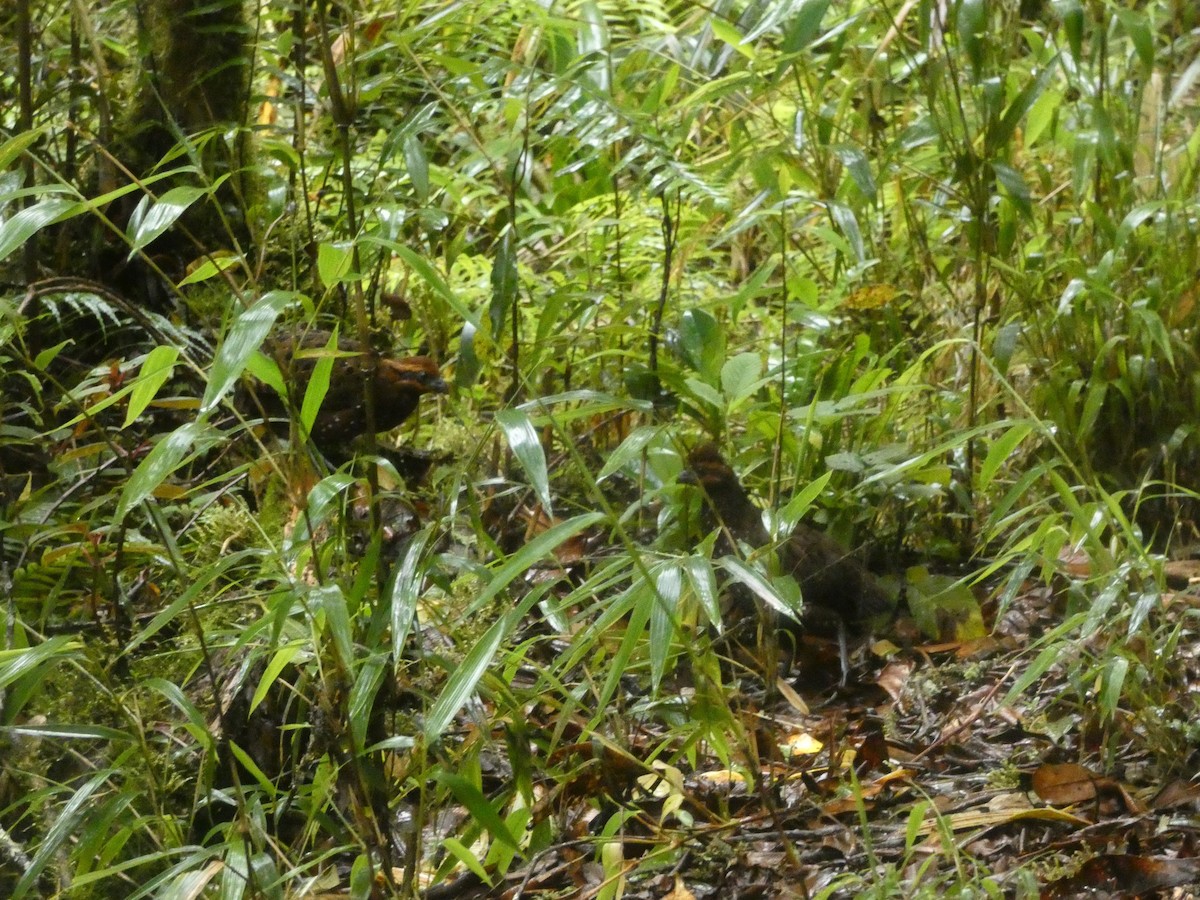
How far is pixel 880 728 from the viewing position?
2.07m

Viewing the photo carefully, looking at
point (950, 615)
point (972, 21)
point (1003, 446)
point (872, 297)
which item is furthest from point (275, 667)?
point (872, 297)

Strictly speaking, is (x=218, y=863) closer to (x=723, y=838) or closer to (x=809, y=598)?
(x=723, y=838)

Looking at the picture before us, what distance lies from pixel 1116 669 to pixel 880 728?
0.52 meters

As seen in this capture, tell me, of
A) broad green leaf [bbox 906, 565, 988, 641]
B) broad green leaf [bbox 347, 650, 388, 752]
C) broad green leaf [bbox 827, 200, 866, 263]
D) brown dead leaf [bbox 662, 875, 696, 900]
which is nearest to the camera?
broad green leaf [bbox 347, 650, 388, 752]

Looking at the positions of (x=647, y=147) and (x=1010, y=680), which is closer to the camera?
(x=647, y=147)

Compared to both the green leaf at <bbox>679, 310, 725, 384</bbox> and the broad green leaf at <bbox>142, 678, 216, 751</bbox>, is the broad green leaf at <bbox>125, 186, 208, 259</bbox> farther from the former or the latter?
the green leaf at <bbox>679, 310, 725, 384</bbox>

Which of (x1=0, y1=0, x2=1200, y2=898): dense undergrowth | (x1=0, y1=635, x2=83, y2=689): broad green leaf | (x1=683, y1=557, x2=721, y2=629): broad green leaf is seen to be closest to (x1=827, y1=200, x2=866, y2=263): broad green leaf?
(x1=0, y1=0, x2=1200, y2=898): dense undergrowth

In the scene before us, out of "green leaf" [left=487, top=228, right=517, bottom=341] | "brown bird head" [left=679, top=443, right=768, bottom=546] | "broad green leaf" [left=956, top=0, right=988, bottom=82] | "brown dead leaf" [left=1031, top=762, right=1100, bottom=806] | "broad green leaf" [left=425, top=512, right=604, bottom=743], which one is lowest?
"brown dead leaf" [left=1031, top=762, right=1100, bottom=806]

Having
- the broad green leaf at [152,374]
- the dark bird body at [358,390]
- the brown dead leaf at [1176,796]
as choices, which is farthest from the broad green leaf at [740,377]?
the broad green leaf at [152,374]

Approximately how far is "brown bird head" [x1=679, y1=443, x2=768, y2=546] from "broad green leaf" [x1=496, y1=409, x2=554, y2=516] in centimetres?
89

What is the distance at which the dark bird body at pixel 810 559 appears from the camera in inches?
89.0

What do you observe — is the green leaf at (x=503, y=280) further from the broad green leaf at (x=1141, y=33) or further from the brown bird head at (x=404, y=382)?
the broad green leaf at (x=1141, y=33)

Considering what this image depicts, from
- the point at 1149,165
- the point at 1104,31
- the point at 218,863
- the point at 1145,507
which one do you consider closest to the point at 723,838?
the point at 218,863

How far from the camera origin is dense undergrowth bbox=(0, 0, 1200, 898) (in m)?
1.51
